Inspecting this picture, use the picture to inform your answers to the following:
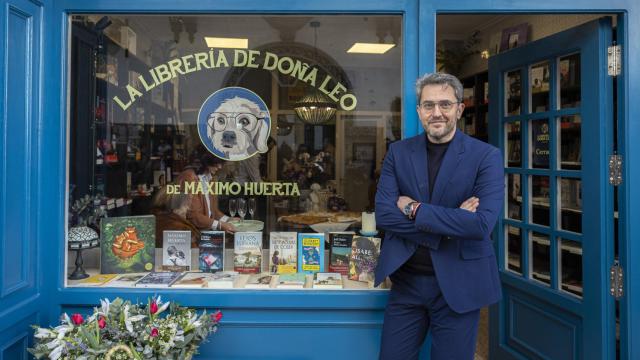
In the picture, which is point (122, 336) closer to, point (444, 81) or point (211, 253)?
point (211, 253)

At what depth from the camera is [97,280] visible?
253 centimetres

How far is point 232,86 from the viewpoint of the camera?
286 centimetres

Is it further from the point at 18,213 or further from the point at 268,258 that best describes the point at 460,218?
the point at 18,213

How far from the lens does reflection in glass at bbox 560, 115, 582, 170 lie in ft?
8.95

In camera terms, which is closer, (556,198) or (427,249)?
(427,249)

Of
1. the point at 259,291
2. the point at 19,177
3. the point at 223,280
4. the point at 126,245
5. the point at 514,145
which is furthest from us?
the point at 514,145

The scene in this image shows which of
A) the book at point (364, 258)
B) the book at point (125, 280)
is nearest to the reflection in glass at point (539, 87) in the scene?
the book at point (364, 258)

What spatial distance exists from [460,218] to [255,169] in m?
1.36

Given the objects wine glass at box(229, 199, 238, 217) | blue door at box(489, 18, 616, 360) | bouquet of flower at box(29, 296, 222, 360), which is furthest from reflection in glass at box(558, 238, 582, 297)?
bouquet of flower at box(29, 296, 222, 360)

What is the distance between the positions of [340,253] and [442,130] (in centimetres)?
97

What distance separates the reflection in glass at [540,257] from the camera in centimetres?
296

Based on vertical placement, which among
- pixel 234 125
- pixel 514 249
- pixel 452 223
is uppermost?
pixel 234 125

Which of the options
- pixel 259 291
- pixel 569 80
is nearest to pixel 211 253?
pixel 259 291

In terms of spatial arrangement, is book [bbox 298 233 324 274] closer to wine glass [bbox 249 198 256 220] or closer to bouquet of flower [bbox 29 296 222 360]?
wine glass [bbox 249 198 256 220]
